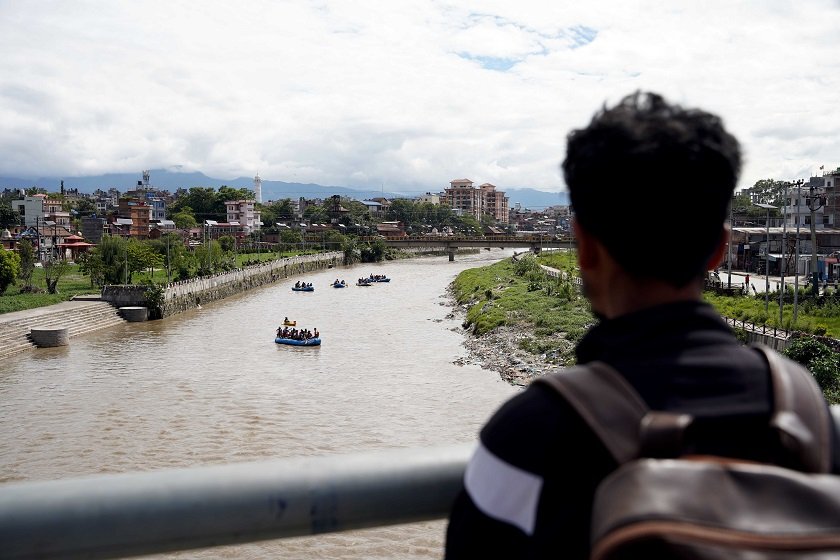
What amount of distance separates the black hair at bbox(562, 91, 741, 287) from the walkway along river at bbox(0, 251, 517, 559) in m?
5.70

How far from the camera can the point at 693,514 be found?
2.66ft

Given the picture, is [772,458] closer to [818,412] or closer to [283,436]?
[818,412]

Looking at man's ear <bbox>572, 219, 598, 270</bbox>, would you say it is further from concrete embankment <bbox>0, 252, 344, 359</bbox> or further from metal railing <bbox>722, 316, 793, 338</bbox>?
concrete embankment <bbox>0, 252, 344, 359</bbox>

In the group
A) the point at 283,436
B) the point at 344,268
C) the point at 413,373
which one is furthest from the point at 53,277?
the point at 344,268

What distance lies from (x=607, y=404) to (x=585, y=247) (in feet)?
1.00

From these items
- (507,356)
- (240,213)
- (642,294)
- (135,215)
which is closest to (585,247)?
(642,294)

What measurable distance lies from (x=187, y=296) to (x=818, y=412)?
3798 cm

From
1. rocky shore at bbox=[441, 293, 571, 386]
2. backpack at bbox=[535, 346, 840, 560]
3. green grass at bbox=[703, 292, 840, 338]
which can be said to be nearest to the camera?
backpack at bbox=[535, 346, 840, 560]

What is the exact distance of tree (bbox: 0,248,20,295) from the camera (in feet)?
110

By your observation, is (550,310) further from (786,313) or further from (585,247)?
(585,247)

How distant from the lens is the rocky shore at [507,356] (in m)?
20.2

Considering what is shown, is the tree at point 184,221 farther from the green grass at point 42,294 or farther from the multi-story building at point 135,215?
the green grass at point 42,294

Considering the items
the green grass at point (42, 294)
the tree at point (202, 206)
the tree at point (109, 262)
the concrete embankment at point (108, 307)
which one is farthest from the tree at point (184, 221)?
the tree at point (109, 262)

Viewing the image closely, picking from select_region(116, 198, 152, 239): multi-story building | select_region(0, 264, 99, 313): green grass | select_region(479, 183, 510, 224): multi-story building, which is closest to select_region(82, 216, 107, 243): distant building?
select_region(116, 198, 152, 239): multi-story building
